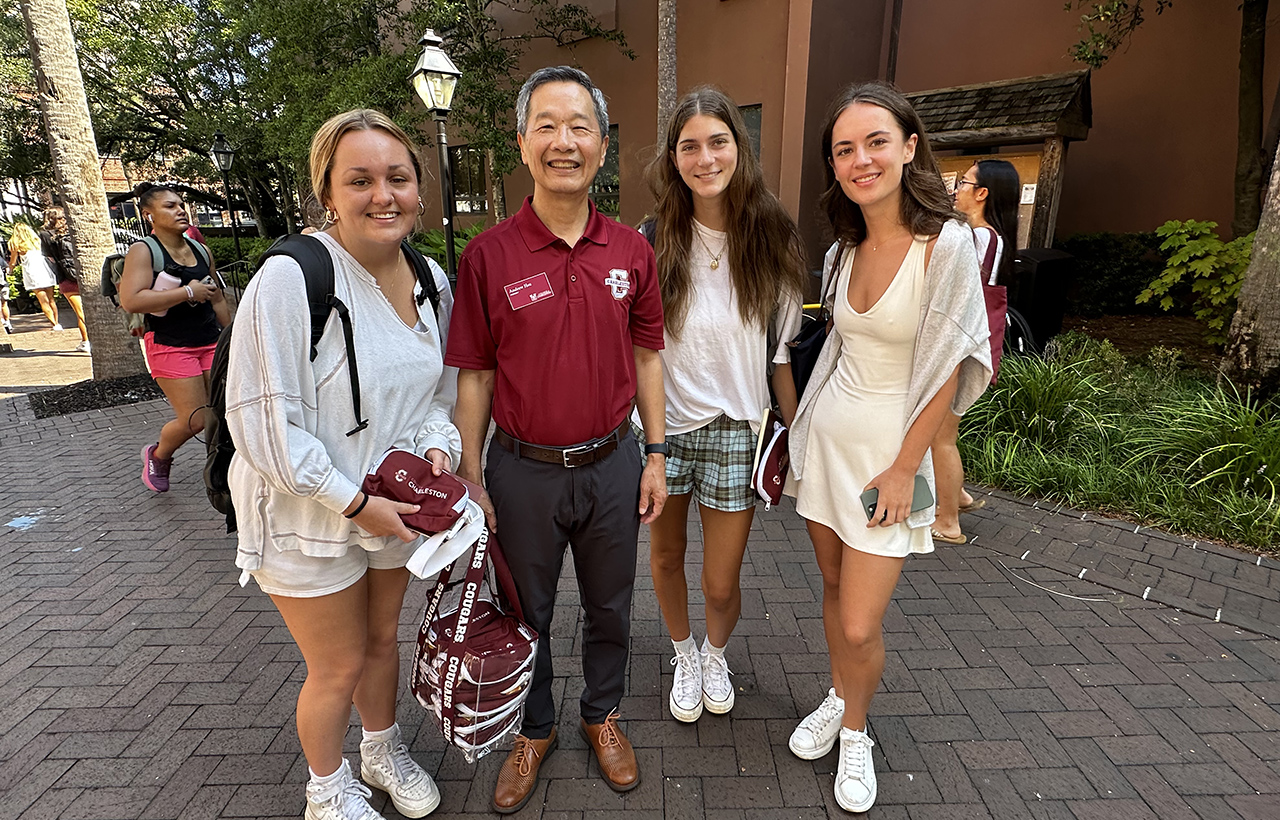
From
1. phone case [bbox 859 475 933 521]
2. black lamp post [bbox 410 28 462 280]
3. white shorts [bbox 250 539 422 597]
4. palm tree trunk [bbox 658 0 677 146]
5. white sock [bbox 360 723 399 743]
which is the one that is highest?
palm tree trunk [bbox 658 0 677 146]

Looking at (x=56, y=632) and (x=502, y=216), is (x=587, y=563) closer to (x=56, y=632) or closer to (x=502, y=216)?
(x=56, y=632)

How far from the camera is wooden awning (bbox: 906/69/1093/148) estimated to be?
7141 mm

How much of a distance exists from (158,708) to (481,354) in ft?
6.95

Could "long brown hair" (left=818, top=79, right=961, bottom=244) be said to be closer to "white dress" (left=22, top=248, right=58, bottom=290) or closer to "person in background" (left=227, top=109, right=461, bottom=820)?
"person in background" (left=227, top=109, right=461, bottom=820)

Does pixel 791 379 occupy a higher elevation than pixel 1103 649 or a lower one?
higher

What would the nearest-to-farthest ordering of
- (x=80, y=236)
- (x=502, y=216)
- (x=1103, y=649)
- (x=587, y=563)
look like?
(x=587, y=563)
(x=1103, y=649)
(x=80, y=236)
(x=502, y=216)

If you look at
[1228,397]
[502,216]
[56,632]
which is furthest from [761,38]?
[56,632]

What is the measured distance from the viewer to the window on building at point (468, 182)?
16.2 m

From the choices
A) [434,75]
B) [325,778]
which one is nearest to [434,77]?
[434,75]

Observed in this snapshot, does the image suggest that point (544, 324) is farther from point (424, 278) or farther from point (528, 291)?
point (424, 278)

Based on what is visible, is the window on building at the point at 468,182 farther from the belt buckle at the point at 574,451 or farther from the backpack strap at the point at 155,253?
the belt buckle at the point at 574,451

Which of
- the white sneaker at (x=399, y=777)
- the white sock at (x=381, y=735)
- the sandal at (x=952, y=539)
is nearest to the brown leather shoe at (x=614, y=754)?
the white sneaker at (x=399, y=777)

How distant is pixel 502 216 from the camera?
1377 cm

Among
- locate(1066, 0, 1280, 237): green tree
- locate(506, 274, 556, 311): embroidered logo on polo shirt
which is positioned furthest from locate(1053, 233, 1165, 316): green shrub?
locate(506, 274, 556, 311): embroidered logo on polo shirt
